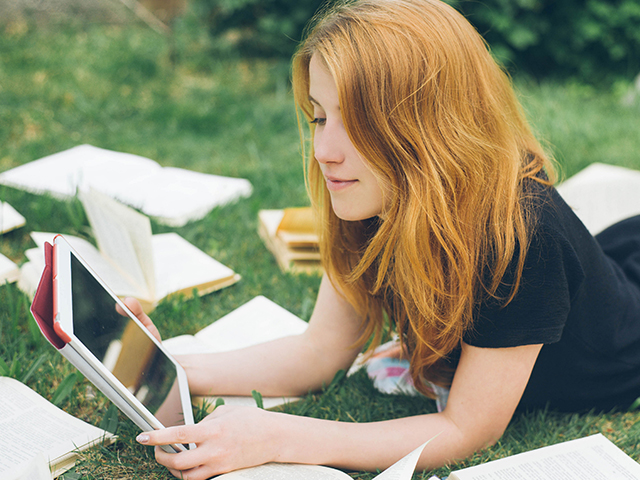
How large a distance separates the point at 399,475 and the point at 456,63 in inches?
30.1

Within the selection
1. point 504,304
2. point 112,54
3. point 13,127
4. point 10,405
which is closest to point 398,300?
point 504,304

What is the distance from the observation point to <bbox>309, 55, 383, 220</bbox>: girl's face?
1.09 m

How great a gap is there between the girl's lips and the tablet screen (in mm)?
527

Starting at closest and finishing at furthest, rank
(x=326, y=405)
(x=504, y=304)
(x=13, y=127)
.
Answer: (x=504, y=304) → (x=326, y=405) → (x=13, y=127)

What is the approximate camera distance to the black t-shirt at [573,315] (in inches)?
43.6

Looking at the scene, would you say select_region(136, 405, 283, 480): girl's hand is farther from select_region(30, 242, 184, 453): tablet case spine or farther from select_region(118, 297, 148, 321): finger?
select_region(118, 297, 148, 321): finger

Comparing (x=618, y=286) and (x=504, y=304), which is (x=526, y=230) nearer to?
(x=504, y=304)

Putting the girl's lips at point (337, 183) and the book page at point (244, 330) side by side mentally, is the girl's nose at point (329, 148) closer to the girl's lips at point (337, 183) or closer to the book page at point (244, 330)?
the girl's lips at point (337, 183)

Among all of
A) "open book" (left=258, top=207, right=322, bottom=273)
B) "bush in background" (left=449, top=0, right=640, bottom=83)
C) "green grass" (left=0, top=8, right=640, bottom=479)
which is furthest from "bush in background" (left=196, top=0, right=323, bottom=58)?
"open book" (left=258, top=207, right=322, bottom=273)

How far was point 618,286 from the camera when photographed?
137 centimetres

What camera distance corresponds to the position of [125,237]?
69.5 inches

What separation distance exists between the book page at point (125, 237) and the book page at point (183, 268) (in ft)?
0.33

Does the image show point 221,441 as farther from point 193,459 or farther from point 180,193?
point 180,193

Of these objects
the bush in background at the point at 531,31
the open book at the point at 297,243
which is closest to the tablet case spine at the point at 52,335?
the open book at the point at 297,243
